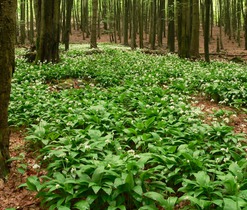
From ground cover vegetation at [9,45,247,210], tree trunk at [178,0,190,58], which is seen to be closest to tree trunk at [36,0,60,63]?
ground cover vegetation at [9,45,247,210]

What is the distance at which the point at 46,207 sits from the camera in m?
3.97

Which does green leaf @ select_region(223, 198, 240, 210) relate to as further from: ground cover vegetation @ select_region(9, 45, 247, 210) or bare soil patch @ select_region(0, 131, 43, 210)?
bare soil patch @ select_region(0, 131, 43, 210)

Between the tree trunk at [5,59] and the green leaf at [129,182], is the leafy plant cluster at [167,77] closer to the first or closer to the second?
the green leaf at [129,182]

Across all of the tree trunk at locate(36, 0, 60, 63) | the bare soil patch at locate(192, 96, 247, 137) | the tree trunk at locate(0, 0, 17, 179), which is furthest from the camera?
the tree trunk at locate(36, 0, 60, 63)

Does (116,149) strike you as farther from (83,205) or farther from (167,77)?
(167,77)

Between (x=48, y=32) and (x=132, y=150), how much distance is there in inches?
430

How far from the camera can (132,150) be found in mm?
4641

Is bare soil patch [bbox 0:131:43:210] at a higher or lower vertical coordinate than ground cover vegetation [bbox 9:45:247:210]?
lower

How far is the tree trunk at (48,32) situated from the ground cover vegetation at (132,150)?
4505mm

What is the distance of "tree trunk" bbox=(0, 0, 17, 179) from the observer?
166 inches

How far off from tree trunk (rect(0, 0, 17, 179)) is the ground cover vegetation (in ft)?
2.42

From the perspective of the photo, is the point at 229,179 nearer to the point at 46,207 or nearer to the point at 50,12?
the point at 46,207

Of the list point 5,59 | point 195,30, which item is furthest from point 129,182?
point 195,30

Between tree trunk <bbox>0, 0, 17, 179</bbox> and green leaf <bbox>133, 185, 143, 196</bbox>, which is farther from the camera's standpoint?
tree trunk <bbox>0, 0, 17, 179</bbox>
